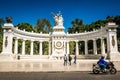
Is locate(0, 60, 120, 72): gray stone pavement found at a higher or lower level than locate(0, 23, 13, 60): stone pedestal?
lower

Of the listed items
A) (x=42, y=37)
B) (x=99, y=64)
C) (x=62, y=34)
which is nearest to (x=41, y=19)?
(x=42, y=37)

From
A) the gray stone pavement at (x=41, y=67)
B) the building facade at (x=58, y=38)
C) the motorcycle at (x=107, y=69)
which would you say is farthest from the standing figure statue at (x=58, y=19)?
the motorcycle at (x=107, y=69)

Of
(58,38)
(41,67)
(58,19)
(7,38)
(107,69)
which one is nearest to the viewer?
(107,69)

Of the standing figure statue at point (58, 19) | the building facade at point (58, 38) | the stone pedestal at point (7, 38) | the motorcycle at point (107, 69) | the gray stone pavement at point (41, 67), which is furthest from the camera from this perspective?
the standing figure statue at point (58, 19)

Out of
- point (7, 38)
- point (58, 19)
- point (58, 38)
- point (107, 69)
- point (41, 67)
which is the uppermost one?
point (58, 19)

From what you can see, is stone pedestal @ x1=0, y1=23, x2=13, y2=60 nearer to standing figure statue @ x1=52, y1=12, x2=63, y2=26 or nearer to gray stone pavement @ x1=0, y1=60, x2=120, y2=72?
gray stone pavement @ x1=0, y1=60, x2=120, y2=72

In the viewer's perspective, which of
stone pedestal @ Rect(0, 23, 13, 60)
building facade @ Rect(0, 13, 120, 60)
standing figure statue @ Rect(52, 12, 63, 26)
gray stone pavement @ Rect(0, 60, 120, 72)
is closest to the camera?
gray stone pavement @ Rect(0, 60, 120, 72)

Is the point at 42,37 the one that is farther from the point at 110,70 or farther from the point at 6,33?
the point at 110,70

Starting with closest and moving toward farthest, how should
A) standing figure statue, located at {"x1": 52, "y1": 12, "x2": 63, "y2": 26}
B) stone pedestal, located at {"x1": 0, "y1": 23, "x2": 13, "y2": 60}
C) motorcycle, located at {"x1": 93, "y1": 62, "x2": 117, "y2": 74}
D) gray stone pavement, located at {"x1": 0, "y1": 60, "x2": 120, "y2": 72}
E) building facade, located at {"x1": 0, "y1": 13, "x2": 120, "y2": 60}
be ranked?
motorcycle, located at {"x1": 93, "y1": 62, "x2": 117, "y2": 74} → gray stone pavement, located at {"x1": 0, "y1": 60, "x2": 120, "y2": 72} → building facade, located at {"x1": 0, "y1": 13, "x2": 120, "y2": 60} → stone pedestal, located at {"x1": 0, "y1": 23, "x2": 13, "y2": 60} → standing figure statue, located at {"x1": 52, "y1": 12, "x2": 63, "y2": 26}

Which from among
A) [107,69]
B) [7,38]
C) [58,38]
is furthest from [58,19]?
[107,69]

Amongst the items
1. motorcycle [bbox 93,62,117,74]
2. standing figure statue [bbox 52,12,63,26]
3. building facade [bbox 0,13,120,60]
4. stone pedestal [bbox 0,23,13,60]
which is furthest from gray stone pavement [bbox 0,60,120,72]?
standing figure statue [bbox 52,12,63,26]

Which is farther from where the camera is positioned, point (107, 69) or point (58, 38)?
point (58, 38)

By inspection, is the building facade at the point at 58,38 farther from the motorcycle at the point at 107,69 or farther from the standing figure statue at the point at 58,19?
the motorcycle at the point at 107,69

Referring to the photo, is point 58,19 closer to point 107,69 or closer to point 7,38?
point 7,38
